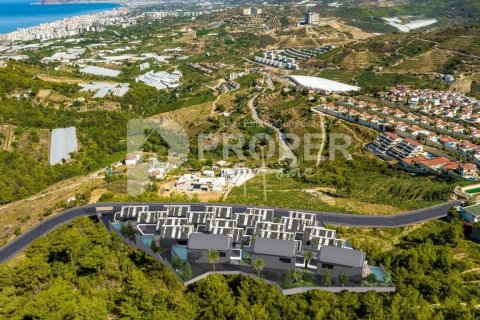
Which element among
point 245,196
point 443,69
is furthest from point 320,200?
point 443,69

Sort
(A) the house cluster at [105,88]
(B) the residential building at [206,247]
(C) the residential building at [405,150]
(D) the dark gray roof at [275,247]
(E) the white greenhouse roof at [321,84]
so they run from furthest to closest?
1. (E) the white greenhouse roof at [321,84]
2. (A) the house cluster at [105,88]
3. (C) the residential building at [405,150]
4. (B) the residential building at [206,247]
5. (D) the dark gray roof at [275,247]

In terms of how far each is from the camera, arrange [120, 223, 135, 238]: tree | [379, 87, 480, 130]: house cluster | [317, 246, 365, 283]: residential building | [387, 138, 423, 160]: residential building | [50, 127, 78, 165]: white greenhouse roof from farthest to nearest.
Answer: [379, 87, 480, 130]: house cluster → [50, 127, 78, 165]: white greenhouse roof → [387, 138, 423, 160]: residential building → [120, 223, 135, 238]: tree → [317, 246, 365, 283]: residential building

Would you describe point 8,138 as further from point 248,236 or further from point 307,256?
point 307,256

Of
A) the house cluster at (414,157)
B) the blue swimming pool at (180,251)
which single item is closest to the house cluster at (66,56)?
the house cluster at (414,157)

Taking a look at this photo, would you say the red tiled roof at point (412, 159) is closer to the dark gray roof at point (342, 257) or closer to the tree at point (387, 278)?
the tree at point (387, 278)

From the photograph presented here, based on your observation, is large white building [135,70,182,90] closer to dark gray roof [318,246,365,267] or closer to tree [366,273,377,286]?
dark gray roof [318,246,365,267]

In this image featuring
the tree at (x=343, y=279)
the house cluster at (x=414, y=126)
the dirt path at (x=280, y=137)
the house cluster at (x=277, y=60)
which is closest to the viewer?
the tree at (x=343, y=279)

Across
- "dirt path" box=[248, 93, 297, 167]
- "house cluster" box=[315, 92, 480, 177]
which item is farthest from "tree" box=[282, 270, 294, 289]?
"house cluster" box=[315, 92, 480, 177]

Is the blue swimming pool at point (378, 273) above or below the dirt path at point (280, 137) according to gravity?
above
